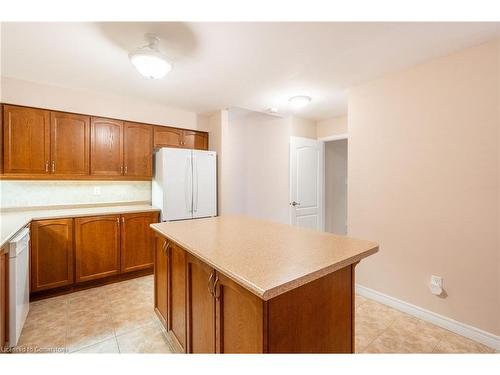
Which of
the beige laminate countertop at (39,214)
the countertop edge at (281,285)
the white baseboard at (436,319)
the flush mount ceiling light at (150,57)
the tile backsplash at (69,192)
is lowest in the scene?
the white baseboard at (436,319)

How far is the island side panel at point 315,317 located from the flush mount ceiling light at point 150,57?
Result: 185 cm

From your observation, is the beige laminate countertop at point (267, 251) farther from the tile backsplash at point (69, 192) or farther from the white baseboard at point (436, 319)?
the tile backsplash at point (69, 192)

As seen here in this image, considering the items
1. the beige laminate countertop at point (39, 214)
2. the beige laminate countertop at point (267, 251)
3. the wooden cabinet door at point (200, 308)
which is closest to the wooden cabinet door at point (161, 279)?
the beige laminate countertop at point (267, 251)

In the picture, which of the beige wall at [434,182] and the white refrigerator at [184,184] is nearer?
the beige wall at [434,182]

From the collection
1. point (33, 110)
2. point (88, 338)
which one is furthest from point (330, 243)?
point (33, 110)

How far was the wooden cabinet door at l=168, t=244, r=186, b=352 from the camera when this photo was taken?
4.90ft

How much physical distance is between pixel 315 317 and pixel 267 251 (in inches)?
14.2

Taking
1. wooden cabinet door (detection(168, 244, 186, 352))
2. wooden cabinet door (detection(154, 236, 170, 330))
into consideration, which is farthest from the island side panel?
wooden cabinet door (detection(154, 236, 170, 330))

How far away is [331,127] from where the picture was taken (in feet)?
13.3

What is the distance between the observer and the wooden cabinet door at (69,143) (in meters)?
2.67

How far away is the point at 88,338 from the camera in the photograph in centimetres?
188

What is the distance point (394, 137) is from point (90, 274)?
352cm

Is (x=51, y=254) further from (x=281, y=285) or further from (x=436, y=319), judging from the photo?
(x=436, y=319)

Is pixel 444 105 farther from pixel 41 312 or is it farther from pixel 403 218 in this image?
pixel 41 312
